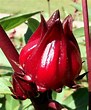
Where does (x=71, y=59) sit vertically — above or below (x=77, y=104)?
above

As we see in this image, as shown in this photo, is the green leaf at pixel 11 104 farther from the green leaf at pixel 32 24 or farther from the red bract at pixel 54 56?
the red bract at pixel 54 56

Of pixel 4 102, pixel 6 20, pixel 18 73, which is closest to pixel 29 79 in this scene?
pixel 18 73

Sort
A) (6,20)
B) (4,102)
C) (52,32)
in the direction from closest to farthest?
(52,32) < (6,20) < (4,102)

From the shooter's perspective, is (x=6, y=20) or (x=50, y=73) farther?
(x=6, y=20)

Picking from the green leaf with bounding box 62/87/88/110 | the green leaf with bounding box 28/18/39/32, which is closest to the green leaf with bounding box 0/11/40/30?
the green leaf with bounding box 28/18/39/32

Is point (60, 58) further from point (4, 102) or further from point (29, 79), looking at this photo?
point (4, 102)

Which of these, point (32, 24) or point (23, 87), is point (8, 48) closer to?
point (23, 87)
